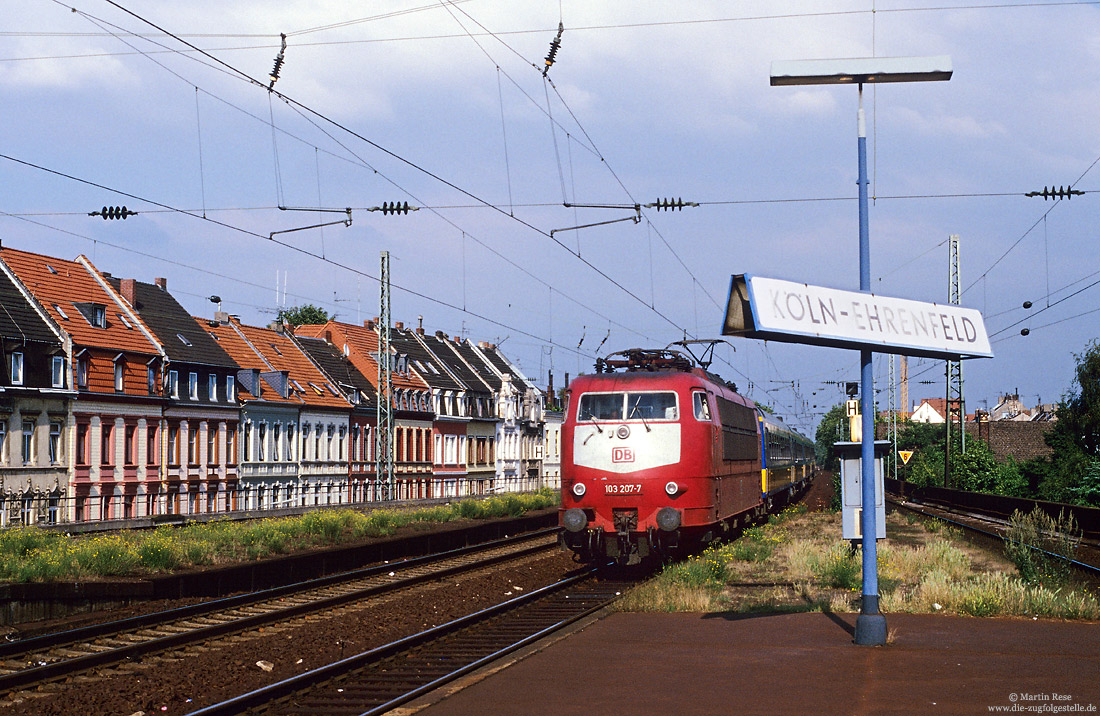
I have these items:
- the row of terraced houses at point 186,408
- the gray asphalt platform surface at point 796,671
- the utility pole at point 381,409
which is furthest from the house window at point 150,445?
the gray asphalt platform surface at point 796,671

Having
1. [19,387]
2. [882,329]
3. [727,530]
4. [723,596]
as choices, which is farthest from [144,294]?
[882,329]

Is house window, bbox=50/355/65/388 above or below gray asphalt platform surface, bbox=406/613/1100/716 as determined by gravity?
above

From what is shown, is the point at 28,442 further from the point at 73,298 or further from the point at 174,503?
the point at 73,298

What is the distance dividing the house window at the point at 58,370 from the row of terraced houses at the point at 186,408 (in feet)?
0.30

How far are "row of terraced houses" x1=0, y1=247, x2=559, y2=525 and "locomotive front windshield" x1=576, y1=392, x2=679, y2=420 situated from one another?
20189mm

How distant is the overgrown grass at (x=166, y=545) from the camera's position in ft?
60.0

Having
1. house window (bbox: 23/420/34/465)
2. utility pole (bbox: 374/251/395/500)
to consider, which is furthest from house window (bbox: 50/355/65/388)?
utility pole (bbox: 374/251/395/500)

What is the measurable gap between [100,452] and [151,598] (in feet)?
107

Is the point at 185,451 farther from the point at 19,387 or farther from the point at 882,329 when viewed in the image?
the point at 882,329

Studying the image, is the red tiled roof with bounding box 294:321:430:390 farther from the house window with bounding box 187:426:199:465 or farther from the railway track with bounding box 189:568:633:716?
the railway track with bounding box 189:568:633:716

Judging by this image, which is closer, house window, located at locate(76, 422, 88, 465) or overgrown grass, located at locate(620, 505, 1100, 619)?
overgrown grass, located at locate(620, 505, 1100, 619)

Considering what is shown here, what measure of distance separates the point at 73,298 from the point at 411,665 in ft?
140

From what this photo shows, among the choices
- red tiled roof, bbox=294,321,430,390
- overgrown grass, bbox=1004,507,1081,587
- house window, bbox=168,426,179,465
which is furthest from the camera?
red tiled roof, bbox=294,321,430,390

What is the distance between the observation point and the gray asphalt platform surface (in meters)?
9.21
